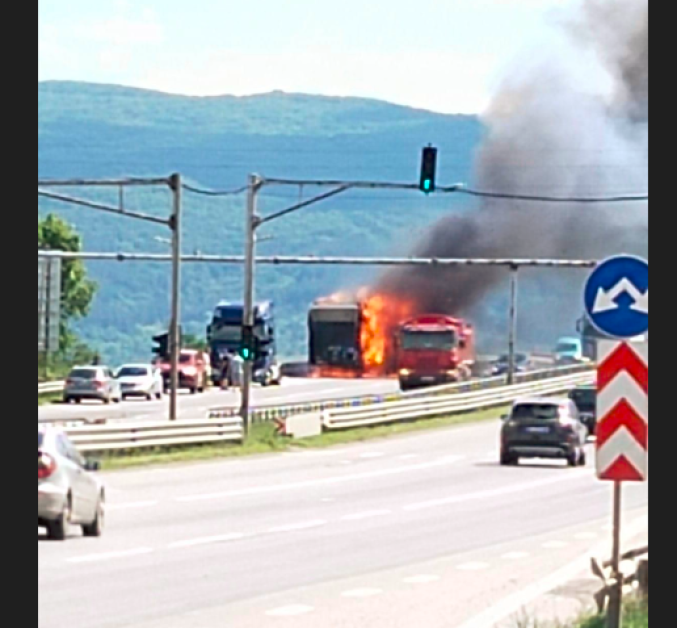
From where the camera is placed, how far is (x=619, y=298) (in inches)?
584

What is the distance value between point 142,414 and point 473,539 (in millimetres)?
42358

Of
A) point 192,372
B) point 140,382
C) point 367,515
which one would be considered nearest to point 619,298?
point 367,515

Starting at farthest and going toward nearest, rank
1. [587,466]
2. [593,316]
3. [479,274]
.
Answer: [479,274] < [587,466] < [593,316]

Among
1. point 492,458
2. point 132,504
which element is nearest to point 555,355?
point 492,458

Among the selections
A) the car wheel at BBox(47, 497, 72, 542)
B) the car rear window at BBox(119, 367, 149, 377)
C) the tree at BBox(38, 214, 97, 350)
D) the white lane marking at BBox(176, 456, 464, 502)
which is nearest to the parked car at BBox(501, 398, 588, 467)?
the white lane marking at BBox(176, 456, 464, 502)

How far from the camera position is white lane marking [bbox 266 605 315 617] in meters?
17.4

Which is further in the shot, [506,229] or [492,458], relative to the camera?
[506,229]

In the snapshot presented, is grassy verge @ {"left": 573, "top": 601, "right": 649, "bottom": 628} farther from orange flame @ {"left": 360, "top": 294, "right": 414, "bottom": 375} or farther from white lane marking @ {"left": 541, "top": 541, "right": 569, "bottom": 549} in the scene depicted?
orange flame @ {"left": 360, "top": 294, "right": 414, "bottom": 375}

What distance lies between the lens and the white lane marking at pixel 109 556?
22.2 metres

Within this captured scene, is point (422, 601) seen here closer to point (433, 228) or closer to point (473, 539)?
point (473, 539)

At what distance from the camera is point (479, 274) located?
94.2 meters

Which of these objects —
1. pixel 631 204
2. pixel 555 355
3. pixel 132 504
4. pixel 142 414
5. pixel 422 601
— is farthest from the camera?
pixel 555 355

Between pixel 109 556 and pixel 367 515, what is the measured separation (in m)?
8.60

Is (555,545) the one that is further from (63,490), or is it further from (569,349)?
(569,349)
